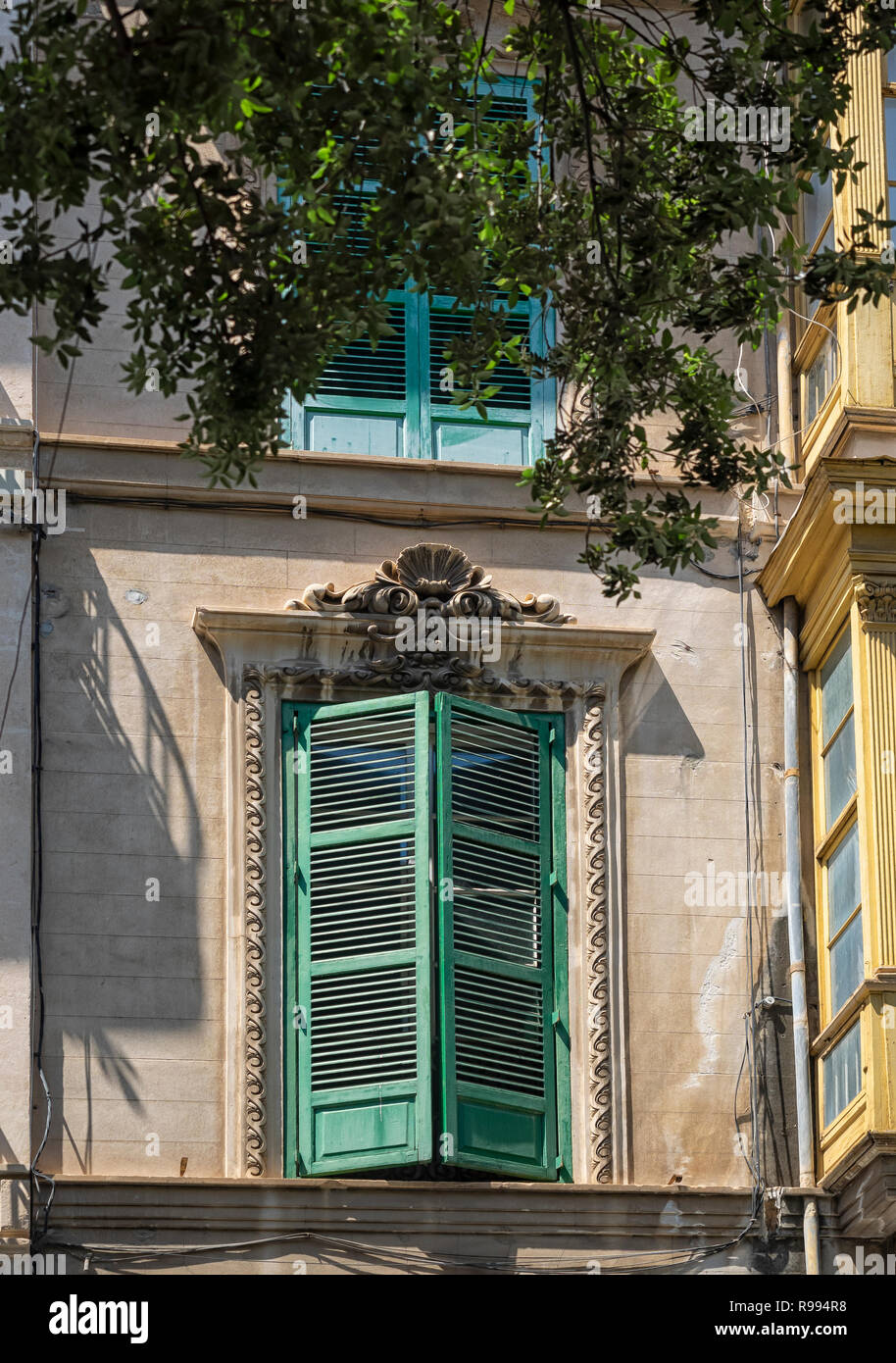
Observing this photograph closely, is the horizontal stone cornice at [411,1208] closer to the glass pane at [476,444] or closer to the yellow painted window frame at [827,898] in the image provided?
the yellow painted window frame at [827,898]

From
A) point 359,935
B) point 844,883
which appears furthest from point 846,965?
point 359,935

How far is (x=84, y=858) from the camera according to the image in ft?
47.7

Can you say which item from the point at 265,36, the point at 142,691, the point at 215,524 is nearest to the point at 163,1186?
the point at 142,691

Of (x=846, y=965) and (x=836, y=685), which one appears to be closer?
(x=846, y=965)

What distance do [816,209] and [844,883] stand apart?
4238 millimetres

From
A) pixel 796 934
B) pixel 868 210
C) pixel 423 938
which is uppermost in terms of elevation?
pixel 868 210

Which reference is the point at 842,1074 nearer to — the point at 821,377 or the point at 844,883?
the point at 844,883

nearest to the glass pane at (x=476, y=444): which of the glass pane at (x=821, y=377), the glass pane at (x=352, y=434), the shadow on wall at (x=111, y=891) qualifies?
the glass pane at (x=352, y=434)

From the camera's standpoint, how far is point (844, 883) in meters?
14.7

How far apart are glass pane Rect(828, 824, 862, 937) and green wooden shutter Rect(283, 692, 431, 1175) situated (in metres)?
2.23

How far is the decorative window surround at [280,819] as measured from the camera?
14430mm

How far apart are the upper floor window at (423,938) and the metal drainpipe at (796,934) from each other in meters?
1.25

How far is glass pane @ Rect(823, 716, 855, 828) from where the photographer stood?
1476cm

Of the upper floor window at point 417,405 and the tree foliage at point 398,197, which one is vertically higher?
the upper floor window at point 417,405
